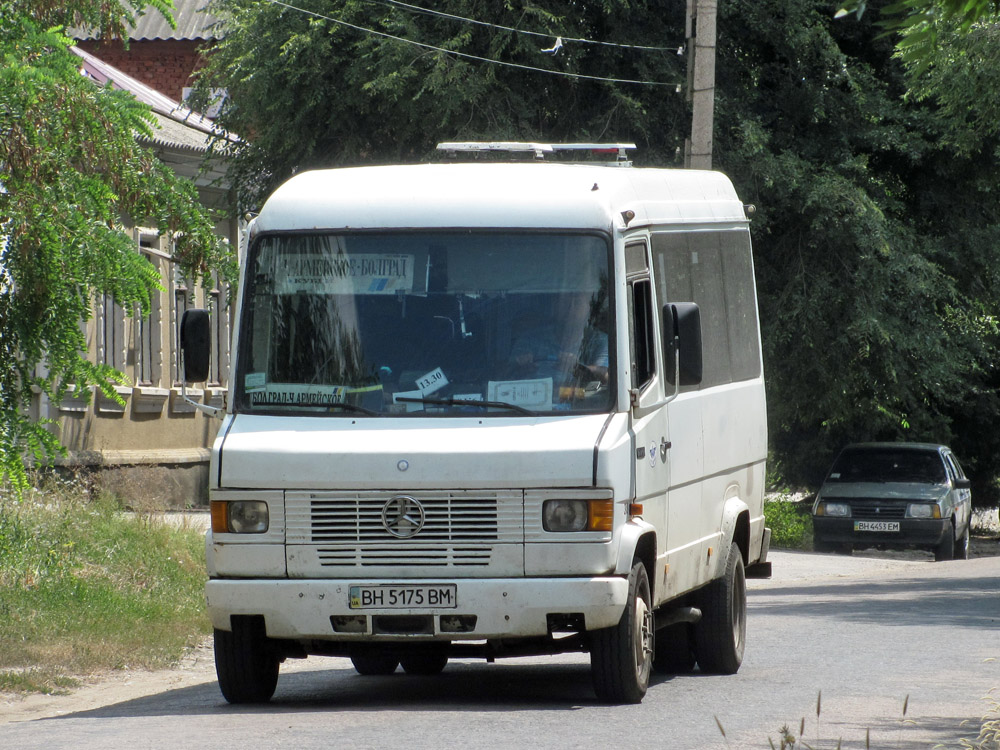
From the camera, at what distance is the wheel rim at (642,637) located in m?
8.83

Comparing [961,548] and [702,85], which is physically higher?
[702,85]

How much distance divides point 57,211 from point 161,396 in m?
16.4

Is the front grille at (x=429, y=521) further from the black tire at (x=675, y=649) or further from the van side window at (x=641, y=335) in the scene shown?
the black tire at (x=675, y=649)

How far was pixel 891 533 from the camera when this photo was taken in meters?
24.1

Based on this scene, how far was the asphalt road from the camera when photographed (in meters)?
7.81

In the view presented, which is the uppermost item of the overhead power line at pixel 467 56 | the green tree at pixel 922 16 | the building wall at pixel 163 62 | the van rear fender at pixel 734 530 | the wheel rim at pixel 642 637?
the building wall at pixel 163 62

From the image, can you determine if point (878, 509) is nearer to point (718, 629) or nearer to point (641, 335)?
point (718, 629)

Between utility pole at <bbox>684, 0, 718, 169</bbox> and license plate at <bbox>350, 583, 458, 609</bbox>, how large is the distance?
11.9 meters

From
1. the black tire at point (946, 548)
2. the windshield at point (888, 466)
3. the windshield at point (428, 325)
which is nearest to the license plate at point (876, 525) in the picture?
the black tire at point (946, 548)

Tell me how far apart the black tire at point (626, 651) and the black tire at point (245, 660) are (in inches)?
65.6

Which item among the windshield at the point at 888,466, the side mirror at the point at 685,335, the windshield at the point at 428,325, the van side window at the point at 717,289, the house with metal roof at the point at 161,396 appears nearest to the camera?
the windshield at the point at 428,325

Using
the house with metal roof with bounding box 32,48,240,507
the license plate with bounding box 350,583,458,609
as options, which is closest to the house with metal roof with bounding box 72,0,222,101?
the house with metal roof with bounding box 32,48,240,507

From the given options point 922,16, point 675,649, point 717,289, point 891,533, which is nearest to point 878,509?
point 891,533

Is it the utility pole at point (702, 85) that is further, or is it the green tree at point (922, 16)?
the utility pole at point (702, 85)
